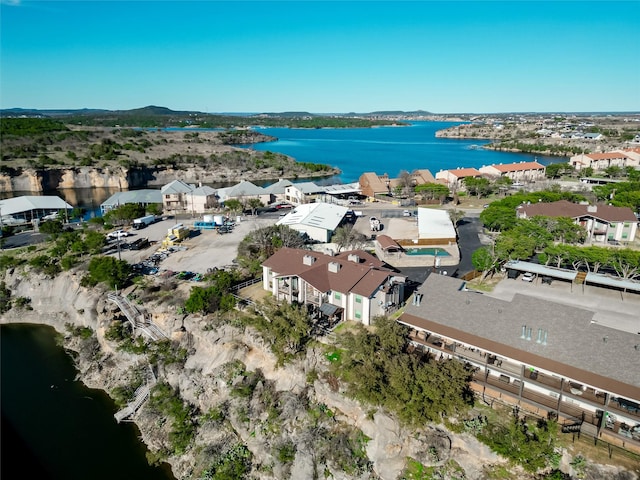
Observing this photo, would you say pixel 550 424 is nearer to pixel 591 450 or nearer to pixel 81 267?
pixel 591 450

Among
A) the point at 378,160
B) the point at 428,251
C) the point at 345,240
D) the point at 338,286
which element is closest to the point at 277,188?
the point at 345,240

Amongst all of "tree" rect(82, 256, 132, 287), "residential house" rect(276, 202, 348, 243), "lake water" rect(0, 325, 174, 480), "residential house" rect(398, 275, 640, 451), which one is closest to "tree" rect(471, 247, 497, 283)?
"residential house" rect(398, 275, 640, 451)

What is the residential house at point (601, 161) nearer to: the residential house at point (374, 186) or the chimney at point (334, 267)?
the residential house at point (374, 186)

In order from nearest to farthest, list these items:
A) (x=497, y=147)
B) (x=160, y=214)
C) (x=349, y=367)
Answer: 1. (x=349, y=367)
2. (x=160, y=214)
3. (x=497, y=147)

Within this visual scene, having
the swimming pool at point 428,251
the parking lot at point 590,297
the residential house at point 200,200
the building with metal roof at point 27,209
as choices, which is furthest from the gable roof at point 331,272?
the building with metal roof at point 27,209

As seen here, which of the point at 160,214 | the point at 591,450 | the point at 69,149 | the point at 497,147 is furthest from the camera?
the point at 497,147

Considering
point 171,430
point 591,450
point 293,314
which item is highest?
point 293,314

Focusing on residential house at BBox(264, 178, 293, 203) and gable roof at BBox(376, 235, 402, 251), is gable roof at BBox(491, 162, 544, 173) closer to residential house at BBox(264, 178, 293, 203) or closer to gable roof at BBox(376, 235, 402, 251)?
residential house at BBox(264, 178, 293, 203)

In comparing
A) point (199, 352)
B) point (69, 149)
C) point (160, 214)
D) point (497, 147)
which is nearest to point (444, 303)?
point (199, 352)
